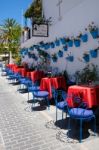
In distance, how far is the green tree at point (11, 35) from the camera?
30.4 m

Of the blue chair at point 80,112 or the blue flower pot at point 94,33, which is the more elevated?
the blue flower pot at point 94,33

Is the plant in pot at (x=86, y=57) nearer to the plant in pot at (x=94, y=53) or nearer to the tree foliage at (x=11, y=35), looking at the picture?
the plant in pot at (x=94, y=53)

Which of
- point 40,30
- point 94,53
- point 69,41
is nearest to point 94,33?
point 94,53

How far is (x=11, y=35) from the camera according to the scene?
101 feet

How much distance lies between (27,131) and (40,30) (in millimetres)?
7252

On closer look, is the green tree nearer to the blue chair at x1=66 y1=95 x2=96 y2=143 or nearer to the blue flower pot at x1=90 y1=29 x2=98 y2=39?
the blue flower pot at x1=90 y1=29 x2=98 y2=39

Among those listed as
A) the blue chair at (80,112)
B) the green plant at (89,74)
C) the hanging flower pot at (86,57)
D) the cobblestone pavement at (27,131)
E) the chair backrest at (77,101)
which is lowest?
the cobblestone pavement at (27,131)

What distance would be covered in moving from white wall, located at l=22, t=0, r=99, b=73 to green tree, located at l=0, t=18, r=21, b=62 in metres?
16.6

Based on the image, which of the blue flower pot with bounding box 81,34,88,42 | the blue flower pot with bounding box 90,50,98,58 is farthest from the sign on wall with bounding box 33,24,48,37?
the blue flower pot with bounding box 90,50,98,58

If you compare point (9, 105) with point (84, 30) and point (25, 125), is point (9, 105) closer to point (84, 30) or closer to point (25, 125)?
point (25, 125)

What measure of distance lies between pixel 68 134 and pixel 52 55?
24.1 feet

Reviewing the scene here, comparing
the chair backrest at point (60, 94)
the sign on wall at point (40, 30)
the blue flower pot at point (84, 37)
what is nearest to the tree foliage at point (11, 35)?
the sign on wall at point (40, 30)

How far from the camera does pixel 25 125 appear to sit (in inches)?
259

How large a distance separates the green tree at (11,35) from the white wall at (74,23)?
54.5 ft
